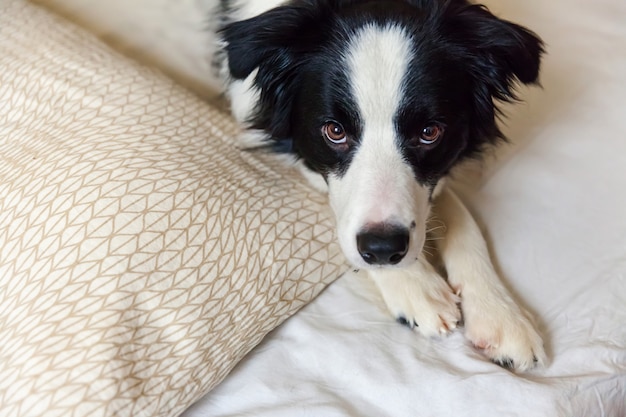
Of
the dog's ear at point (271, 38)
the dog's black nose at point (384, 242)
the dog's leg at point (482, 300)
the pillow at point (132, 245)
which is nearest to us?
the pillow at point (132, 245)

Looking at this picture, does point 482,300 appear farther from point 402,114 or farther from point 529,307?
point 402,114

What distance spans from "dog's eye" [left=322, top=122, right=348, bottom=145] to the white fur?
0.23 ft

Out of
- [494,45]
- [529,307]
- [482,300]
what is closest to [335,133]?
[494,45]

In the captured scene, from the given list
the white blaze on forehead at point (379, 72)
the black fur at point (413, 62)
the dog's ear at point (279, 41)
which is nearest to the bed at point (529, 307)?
the black fur at point (413, 62)

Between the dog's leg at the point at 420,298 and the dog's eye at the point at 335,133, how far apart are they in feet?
1.24

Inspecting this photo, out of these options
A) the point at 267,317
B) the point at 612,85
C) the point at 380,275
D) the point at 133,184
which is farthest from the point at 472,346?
the point at 612,85

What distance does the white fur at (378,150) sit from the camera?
1.67 metres

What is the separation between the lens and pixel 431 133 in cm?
180

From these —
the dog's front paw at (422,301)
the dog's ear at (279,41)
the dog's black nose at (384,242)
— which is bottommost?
the dog's front paw at (422,301)

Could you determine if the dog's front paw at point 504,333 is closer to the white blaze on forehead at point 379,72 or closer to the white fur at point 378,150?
the white fur at point 378,150

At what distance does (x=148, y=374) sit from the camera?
5.04ft

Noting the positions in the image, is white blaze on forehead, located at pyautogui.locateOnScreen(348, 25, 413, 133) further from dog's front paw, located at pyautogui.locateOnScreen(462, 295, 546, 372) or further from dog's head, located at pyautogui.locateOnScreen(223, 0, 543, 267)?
dog's front paw, located at pyautogui.locateOnScreen(462, 295, 546, 372)

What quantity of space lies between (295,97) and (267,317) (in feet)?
2.17

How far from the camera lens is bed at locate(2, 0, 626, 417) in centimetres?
165
